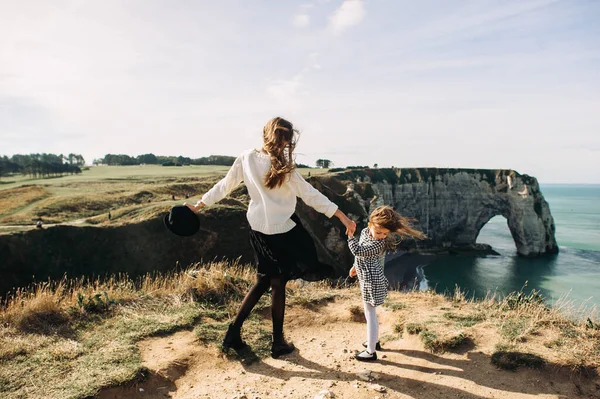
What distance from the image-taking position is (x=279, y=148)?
15.6 ft

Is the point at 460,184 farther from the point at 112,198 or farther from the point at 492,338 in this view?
the point at 492,338

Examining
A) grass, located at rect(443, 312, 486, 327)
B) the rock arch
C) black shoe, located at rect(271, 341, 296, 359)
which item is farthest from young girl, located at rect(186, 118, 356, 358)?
the rock arch

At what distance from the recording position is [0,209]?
38.5m

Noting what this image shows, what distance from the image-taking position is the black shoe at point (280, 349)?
17.0ft

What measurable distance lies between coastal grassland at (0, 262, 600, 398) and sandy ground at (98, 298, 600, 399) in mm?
161

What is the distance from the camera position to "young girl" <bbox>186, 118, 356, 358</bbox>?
4.75 metres

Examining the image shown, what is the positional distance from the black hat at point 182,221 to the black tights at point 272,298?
119 cm

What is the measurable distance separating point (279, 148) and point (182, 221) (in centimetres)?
178

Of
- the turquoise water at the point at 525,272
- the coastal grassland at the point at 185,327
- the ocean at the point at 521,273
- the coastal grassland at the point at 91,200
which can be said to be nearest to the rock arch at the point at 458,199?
the turquoise water at the point at 525,272

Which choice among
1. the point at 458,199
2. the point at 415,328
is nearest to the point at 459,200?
the point at 458,199

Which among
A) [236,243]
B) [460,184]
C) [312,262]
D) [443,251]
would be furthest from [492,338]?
[460,184]

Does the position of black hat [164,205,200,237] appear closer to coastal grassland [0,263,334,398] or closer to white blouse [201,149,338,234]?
white blouse [201,149,338,234]

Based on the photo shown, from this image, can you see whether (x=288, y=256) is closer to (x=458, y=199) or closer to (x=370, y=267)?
(x=370, y=267)

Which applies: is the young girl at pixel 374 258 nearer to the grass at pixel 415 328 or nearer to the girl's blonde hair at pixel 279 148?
the grass at pixel 415 328
